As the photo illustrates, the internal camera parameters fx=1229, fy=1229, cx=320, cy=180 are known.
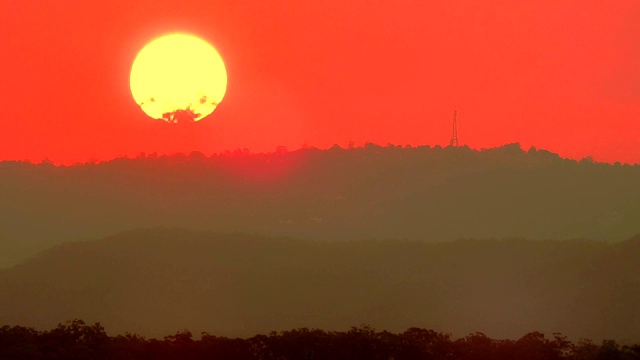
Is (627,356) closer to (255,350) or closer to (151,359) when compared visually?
(255,350)

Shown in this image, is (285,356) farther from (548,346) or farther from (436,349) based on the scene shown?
(548,346)

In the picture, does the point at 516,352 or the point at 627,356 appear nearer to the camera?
the point at 627,356

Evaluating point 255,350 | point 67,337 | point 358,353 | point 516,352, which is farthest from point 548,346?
point 67,337

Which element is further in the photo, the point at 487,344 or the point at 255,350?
the point at 487,344

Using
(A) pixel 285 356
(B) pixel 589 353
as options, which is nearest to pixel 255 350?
(A) pixel 285 356

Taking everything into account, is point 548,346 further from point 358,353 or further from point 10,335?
point 10,335

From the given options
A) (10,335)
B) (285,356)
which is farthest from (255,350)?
(10,335)
